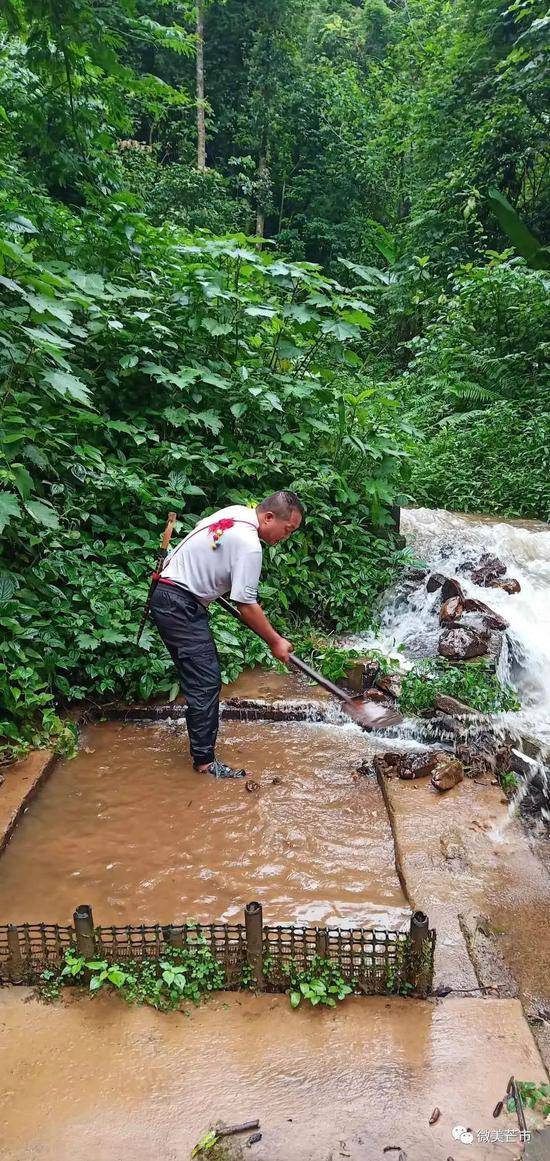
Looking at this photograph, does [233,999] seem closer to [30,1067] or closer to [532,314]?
[30,1067]

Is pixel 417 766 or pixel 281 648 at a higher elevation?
pixel 281 648

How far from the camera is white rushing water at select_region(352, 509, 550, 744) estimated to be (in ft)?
19.4

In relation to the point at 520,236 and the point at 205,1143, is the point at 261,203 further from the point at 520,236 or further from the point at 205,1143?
the point at 205,1143

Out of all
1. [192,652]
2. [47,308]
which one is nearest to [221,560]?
[192,652]

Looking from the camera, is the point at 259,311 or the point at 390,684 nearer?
the point at 390,684

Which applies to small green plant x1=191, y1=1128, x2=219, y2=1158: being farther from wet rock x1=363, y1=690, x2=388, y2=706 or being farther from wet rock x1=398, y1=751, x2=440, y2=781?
wet rock x1=363, y1=690, x2=388, y2=706

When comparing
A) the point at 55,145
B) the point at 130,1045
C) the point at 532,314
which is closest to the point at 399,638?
the point at 130,1045

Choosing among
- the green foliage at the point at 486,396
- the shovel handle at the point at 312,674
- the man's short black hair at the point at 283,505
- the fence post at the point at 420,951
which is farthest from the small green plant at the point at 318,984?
the green foliage at the point at 486,396

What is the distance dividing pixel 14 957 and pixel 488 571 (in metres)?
5.52

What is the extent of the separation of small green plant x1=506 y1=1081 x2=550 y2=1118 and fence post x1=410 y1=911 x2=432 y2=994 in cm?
46

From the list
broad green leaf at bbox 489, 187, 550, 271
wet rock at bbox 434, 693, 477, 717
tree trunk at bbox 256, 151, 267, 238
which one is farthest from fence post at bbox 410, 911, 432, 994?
tree trunk at bbox 256, 151, 267, 238

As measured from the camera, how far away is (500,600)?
6582 mm

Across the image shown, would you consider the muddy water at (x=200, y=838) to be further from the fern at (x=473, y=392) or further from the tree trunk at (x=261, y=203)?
the tree trunk at (x=261, y=203)

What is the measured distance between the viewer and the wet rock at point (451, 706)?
487cm
